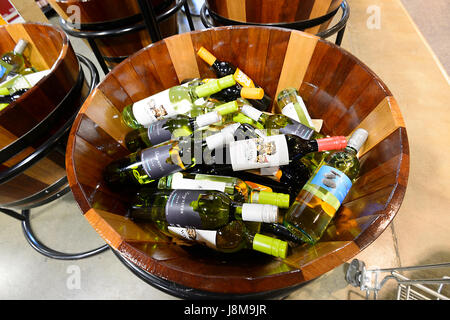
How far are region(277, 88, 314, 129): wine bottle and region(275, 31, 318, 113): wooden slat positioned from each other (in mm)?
34

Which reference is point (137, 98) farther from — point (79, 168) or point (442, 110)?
point (442, 110)

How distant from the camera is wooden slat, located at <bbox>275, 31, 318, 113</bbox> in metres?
0.91

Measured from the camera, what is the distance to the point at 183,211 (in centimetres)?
67

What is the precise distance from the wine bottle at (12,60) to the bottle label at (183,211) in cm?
129

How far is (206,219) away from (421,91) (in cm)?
217

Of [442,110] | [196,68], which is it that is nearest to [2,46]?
[196,68]

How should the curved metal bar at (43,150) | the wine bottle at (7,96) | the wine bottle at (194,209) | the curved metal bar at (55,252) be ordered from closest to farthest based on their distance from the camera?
the wine bottle at (194,209) < the curved metal bar at (43,150) < the wine bottle at (7,96) < the curved metal bar at (55,252)

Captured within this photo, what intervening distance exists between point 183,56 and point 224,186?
1.90 ft

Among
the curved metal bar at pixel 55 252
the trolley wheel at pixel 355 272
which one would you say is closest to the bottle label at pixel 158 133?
the curved metal bar at pixel 55 252

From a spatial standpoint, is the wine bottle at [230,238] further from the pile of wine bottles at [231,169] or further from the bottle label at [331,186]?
the bottle label at [331,186]

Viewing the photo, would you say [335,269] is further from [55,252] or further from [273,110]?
[55,252]

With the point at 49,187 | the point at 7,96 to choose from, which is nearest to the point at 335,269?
the point at 49,187

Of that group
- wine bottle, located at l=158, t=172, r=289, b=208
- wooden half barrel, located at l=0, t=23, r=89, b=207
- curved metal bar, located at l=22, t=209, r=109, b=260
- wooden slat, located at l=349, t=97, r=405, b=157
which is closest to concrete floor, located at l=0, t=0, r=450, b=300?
curved metal bar, located at l=22, t=209, r=109, b=260

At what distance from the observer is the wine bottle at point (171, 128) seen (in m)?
0.87
